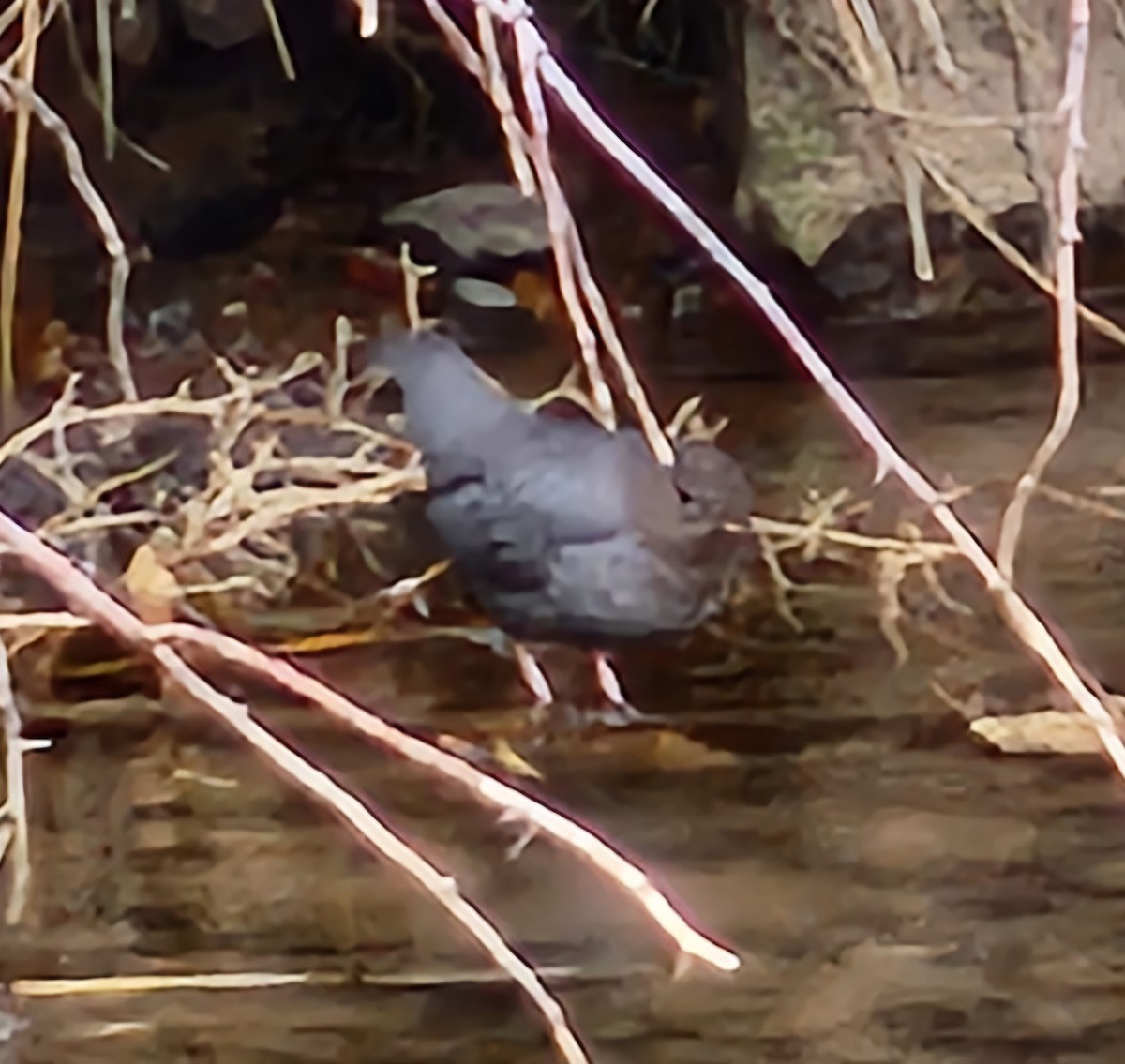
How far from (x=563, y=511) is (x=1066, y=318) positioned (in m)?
0.22

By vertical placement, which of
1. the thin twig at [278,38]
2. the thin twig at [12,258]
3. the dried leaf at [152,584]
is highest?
the thin twig at [278,38]

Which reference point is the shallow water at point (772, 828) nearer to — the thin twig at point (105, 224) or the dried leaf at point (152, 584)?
the dried leaf at point (152, 584)

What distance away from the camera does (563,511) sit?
66cm

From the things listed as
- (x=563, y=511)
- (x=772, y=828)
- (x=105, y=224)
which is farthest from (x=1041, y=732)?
(x=105, y=224)

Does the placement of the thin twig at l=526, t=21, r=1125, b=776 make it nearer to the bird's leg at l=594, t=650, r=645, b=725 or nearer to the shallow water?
the shallow water

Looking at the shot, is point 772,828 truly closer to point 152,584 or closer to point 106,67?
point 152,584

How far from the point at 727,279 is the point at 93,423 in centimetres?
27

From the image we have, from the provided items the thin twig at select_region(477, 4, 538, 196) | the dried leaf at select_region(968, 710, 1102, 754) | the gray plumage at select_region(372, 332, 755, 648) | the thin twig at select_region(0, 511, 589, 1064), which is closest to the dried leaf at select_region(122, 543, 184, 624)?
the thin twig at select_region(0, 511, 589, 1064)

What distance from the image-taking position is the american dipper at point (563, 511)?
2.16 ft

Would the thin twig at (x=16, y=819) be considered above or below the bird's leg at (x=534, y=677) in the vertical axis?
below

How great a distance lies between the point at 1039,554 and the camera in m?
0.68

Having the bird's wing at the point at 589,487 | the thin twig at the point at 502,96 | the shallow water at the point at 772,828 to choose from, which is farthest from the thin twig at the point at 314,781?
the thin twig at the point at 502,96

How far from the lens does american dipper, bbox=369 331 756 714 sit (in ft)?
2.16

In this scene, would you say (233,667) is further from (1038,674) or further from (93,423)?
(1038,674)
